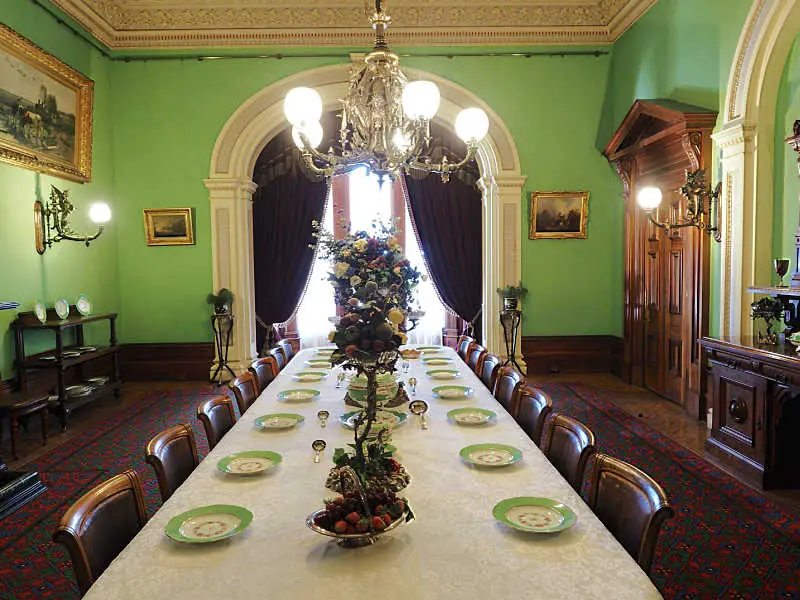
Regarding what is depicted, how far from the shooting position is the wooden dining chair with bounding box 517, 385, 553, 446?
9.49 ft

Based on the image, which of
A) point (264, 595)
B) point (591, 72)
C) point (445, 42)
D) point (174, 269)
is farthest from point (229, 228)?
point (264, 595)

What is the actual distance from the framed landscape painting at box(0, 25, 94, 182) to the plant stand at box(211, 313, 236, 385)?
2091 mm

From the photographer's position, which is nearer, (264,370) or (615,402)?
(264,370)

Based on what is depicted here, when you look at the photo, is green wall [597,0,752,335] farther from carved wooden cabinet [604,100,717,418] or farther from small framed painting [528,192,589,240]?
small framed painting [528,192,589,240]

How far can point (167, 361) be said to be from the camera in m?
7.66

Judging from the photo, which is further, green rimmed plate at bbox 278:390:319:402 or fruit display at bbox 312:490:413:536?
green rimmed plate at bbox 278:390:319:402

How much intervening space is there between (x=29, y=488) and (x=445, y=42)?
6.22 m

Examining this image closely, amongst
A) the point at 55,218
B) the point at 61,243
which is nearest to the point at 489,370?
the point at 55,218

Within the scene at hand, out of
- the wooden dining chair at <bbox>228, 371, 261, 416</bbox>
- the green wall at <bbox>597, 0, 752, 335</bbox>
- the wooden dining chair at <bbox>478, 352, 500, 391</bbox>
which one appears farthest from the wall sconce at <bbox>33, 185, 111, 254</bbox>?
the green wall at <bbox>597, 0, 752, 335</bbox>

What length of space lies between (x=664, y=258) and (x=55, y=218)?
5.98m

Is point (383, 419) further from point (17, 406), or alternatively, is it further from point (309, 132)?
point (17, 406)

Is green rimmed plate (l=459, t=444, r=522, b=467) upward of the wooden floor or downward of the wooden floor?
upward

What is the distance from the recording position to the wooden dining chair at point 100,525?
1.67m

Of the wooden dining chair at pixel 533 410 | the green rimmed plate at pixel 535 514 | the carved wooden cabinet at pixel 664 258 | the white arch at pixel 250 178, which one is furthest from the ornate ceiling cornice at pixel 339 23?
the green rimmed plate at pixel 535 514
